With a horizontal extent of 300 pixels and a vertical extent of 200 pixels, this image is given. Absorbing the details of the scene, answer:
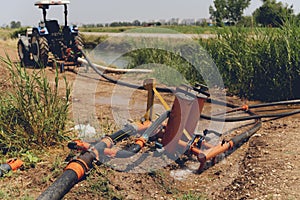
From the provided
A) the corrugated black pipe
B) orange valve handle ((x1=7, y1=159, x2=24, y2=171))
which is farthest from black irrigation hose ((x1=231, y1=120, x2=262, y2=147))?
orange valve handle ((x1=7, y1=159, x2=24, y2=171))

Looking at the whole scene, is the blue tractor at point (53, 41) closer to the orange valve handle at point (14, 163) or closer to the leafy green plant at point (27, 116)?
the leafy green plant at point (27, 116)

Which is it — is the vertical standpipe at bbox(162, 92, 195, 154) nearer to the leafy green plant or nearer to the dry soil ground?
the dry soil ground

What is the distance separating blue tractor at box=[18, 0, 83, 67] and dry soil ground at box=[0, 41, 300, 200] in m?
5.78

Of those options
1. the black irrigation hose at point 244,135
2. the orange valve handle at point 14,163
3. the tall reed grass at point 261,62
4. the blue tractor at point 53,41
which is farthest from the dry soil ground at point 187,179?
the blue tractor at point 53,41

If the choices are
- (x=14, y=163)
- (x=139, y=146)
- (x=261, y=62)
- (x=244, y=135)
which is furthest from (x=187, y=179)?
(x=261, y=62)

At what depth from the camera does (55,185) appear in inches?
105

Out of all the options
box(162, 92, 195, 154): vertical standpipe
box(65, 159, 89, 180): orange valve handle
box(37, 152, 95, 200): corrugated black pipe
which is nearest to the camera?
box(37, 152, 95, 200): corrugated black pipe

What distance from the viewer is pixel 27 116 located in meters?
3.51

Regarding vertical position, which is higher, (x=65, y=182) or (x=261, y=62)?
(x=261, y=62)

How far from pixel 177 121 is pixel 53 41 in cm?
673

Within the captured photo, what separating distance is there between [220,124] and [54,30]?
6396 mm

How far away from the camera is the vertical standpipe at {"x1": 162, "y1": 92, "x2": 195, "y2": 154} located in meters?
3.42

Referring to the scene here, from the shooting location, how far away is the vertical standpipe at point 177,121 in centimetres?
342

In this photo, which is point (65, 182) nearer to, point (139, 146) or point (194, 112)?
point (139, 146)
